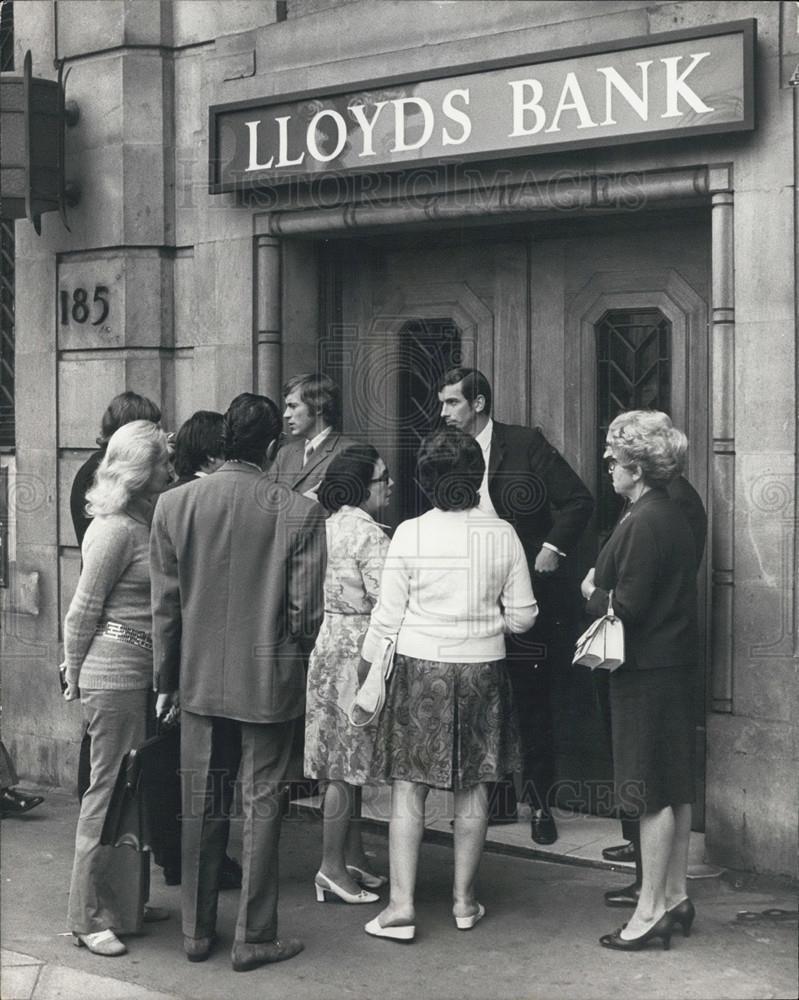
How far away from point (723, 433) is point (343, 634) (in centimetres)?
180

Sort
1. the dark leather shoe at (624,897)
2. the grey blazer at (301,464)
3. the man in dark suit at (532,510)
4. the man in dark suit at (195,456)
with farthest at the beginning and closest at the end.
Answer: the grey blazer at (301,464) → the man in dark suit at (532,510) → the man in dark suit at (195,456) → the dark leather shoe at (624,897)

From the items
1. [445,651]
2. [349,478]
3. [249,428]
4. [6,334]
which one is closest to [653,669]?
[445,651]

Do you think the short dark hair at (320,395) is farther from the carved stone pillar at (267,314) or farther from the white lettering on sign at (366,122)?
the white lettering on sign at (366,122)

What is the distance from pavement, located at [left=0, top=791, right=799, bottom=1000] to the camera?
5.43 m

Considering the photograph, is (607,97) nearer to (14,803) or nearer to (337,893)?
(337,893)

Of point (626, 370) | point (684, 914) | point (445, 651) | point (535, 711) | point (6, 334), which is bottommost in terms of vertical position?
point (684, 914)

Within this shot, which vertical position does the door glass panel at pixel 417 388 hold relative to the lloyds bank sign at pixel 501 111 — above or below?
below

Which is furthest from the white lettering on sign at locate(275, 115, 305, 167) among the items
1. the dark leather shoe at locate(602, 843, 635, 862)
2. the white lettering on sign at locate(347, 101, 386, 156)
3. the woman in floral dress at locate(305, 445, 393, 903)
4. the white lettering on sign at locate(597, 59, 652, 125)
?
the dark leather shoe at locate(602, 843, 635, 862)

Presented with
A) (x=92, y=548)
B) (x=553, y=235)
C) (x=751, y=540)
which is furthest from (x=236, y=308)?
(x=751, y=540)

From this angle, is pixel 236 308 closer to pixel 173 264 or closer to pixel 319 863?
pixel 173 264

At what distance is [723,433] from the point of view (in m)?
6.58

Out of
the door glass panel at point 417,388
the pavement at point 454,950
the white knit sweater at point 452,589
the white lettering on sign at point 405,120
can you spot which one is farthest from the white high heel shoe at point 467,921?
the white lettering on sign at point 405,120

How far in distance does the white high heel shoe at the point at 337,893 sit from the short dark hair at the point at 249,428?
5.85 feet

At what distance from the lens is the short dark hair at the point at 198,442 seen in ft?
21.1
